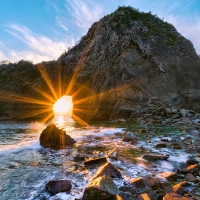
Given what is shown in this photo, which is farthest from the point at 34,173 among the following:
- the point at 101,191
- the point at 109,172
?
the point at 101,191

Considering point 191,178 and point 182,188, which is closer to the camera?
point 182,188

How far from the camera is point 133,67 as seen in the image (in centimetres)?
3375

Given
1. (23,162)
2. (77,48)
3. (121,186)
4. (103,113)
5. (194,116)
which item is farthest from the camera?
(77,48)

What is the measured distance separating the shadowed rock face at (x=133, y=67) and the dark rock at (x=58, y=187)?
81.5ft

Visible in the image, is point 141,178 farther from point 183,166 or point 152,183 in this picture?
point 183,166

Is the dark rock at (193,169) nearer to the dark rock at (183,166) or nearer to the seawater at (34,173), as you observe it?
the dark rock at (183,166)

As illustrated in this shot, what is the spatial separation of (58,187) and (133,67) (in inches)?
1225

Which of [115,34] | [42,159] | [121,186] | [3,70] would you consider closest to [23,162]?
[42,159]

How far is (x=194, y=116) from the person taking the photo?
22.7m

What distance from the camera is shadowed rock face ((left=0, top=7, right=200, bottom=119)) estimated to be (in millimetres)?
31078

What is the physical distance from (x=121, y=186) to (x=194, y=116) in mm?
21162

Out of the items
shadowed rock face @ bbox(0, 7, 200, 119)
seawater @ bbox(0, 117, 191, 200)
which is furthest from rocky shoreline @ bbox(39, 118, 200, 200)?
shadowed rock face @ bbox(0, 7, 200, 119)

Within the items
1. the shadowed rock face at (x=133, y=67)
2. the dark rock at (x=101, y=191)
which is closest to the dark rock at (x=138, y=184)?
the dark rock at (x=101, y=191)

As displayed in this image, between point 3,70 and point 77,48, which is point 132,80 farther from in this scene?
point 3,70
